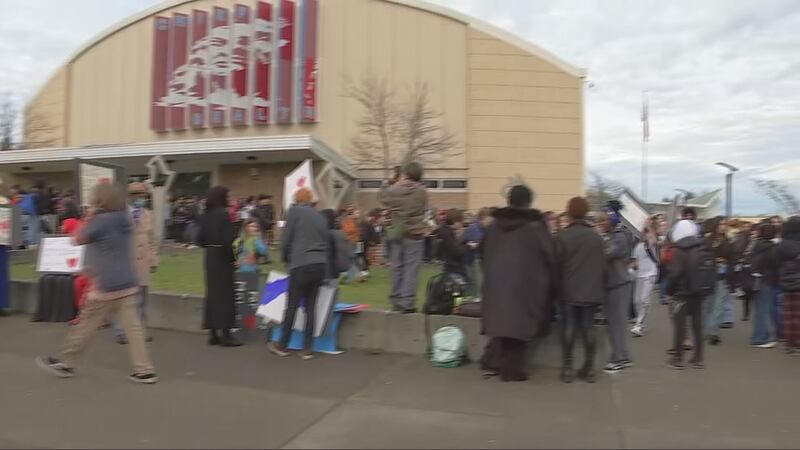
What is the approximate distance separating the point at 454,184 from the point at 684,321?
19935 millimetres

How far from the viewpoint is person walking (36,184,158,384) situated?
215 inches

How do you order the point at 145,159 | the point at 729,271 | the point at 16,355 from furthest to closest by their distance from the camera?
the point at 145,159, the point at 729,271, the point at 16,355

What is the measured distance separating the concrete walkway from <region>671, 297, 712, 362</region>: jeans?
0.78 ft

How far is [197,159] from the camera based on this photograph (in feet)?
83.0

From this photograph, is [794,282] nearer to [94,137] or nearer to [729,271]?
[729,271]

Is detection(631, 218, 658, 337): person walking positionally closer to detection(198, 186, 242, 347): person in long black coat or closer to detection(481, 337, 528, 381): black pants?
detection(481, 337, 528, 381): black pants

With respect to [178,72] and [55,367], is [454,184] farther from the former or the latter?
[55,367]

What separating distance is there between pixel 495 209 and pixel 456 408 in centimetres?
205

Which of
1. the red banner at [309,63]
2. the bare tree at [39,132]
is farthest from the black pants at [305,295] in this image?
the bare tree at [39,132]

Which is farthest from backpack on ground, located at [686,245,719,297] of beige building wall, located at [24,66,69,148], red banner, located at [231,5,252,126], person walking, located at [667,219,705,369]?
beige building wall, located at [24,66,69,148]

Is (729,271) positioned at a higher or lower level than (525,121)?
lower

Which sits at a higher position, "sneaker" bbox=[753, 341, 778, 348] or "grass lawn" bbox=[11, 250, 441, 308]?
"grass lawn" bbox=[11, 250, 441, 308]

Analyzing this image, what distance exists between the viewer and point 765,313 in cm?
818

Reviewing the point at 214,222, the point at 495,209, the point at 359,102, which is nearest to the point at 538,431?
the point at 495,209
